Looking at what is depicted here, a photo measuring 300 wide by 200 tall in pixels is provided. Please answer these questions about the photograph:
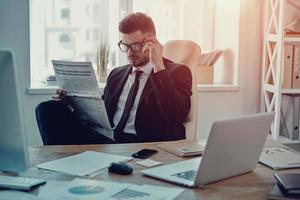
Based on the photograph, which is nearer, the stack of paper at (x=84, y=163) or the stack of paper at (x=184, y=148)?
the stack of paper at (x=84, y=163)

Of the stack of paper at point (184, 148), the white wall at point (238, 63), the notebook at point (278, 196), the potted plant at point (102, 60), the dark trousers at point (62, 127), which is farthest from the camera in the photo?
the potted plant at point (102, 60)

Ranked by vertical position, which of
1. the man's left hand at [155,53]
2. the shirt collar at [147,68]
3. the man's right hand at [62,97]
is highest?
the man's left hand at [155,53]

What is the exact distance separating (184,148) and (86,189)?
0.53 metres

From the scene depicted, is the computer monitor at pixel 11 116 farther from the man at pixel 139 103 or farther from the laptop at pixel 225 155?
the man at pixel 139 103

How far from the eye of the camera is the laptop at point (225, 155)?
1.30 metres

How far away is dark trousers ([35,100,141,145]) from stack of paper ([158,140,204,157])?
0.69 meters

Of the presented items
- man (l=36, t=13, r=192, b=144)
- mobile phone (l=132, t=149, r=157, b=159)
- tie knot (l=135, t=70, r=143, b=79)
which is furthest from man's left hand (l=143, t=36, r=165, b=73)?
mobile phone (l=132, t=149, r=157, b=159)

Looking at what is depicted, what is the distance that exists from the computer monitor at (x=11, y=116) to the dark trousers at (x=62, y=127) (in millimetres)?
1004

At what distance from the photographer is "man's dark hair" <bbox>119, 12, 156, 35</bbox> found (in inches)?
103

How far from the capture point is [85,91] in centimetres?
233

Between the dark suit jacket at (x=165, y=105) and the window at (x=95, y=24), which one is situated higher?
the window at (x=95, y=24)

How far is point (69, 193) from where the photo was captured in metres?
1.26

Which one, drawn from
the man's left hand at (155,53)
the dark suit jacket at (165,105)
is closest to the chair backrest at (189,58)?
the dark suit jacket at (165,105)

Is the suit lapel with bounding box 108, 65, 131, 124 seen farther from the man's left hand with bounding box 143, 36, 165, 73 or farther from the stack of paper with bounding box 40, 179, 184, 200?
the stack of paper with bounding box 40, 179, 184, 200
